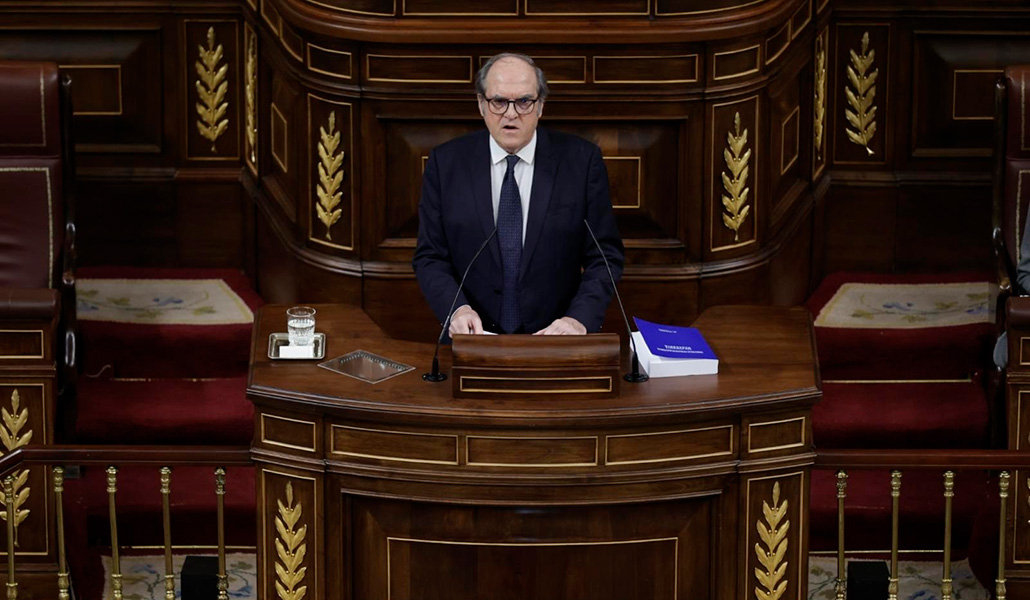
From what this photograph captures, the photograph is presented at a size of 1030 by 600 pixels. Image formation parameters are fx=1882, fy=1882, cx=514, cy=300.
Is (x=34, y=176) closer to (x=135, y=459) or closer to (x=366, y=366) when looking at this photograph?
(x=135, y=459)

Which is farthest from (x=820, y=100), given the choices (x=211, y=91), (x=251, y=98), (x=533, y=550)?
(x=533, y=550)

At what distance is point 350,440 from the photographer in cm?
456

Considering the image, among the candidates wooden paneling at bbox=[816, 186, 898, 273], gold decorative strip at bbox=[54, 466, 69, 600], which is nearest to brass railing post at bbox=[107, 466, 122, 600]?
gold decorative strip at bbox=[54, 466, 69, 600]

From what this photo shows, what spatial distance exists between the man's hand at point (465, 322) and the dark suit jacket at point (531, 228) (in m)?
0.22

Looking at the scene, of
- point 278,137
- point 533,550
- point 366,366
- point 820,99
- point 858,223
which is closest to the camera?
point 533,550

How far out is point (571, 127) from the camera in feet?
22.1

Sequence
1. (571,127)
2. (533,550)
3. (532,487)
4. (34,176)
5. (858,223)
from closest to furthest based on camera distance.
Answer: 1. (532,487)
2. (533,550)
3. (34,176)
4. (571,127)
5. (858,223)

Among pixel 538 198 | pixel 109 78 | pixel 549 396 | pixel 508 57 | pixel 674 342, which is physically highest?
pixel 109 78

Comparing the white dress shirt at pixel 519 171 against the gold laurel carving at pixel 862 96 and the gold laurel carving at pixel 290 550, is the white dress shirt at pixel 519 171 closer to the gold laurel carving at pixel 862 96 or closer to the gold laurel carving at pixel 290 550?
the gold laurel carving at pixel 290 550

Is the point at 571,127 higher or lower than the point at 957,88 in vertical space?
lower

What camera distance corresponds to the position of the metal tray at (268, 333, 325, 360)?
187 inches

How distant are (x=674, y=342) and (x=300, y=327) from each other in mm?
953

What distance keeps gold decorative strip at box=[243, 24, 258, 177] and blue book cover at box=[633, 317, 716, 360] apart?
2.96 m

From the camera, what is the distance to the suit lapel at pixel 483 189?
5.06 metres
